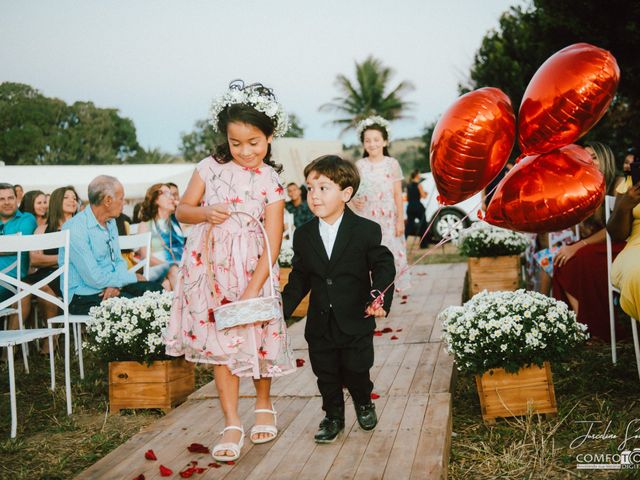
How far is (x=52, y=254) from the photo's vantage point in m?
6.93

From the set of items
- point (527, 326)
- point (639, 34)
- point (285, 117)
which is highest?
point (639, 34)

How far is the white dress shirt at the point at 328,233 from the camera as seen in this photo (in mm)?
3295

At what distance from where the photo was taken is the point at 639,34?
1217 cm

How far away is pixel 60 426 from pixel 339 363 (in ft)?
6.93

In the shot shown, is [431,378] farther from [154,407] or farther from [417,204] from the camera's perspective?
[417,204]

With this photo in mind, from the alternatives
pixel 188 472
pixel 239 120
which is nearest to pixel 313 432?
pixel 188 472

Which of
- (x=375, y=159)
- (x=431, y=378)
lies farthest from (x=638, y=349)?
(x=375, y=159)

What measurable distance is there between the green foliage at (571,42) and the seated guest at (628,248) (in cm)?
955

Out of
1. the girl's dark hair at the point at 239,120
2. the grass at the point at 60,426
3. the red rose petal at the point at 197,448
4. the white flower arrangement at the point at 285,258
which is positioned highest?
the girl's dark hair at the point at 239,120

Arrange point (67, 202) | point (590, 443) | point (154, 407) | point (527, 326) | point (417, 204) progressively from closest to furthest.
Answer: point (590, 443), point (527, 326), point (154, 407), point (67, 202), point (417, 204)

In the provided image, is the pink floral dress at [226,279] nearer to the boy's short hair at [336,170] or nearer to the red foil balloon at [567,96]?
the boy's short hair at [336,170]

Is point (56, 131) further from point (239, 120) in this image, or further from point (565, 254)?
point (239, 120)

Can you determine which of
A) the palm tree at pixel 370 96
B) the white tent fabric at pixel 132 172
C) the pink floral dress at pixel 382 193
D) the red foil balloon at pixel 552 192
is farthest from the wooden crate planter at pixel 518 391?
the palm tree at pixel 370 96

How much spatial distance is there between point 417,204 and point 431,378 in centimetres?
1237
